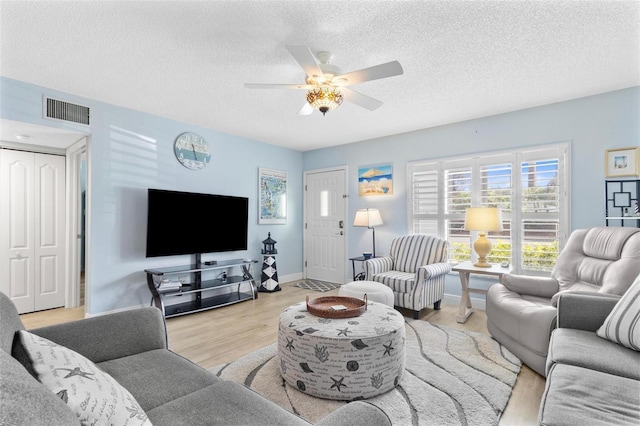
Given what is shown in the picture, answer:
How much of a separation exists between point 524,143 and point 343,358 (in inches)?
134

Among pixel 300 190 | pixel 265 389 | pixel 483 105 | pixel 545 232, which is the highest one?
pixel 483 105

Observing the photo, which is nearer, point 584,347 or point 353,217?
point 584,347

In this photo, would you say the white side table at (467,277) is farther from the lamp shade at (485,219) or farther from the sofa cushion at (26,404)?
the sofa cushion at (26,404)

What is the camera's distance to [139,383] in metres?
1.39

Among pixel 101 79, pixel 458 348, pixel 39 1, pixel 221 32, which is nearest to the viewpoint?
pixel 39 1

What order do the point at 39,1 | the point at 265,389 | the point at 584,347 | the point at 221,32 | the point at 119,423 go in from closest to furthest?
1. the point at 119,423
2. the point at 584,347
3. the point at 39,1
4. the point at 265,389
5. the point at 221,32

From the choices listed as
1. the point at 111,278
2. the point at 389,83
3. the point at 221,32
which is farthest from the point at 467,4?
the point at 111,278

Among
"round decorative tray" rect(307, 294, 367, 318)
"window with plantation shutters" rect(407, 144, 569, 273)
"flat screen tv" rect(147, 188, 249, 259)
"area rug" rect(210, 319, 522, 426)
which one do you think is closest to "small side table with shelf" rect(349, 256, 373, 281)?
"window with plantation shutters" rect(407, 144, 569, 273)

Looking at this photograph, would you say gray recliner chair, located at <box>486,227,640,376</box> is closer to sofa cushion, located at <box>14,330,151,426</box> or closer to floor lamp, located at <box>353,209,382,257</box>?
floor lamp, located at <box>353,209,382,257</box>

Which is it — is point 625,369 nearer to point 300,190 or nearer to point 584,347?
point 584,347

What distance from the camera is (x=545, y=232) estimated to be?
3.72 m

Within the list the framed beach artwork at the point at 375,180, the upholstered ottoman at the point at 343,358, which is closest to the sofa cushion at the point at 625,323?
the upholstered ottoman at the point at 343,358

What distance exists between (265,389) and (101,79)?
307cm

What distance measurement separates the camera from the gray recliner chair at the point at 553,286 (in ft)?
7.47
